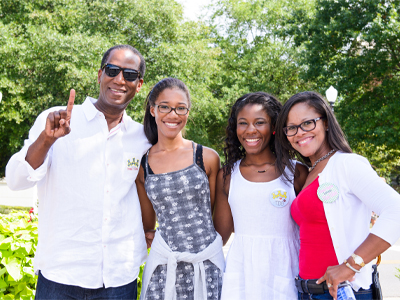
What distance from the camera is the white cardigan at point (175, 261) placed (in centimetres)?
269

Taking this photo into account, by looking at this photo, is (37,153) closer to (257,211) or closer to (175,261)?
(175,261)

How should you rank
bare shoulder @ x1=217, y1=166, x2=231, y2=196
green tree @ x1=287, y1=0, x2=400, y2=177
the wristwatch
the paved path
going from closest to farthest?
the wristwatch → bare shoulder @ x1=217, y1=166, x2=231, y2=196 → the paved path → green tree @ x1=287, y1=0, x2=400, y2=177

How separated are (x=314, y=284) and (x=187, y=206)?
1.02 m

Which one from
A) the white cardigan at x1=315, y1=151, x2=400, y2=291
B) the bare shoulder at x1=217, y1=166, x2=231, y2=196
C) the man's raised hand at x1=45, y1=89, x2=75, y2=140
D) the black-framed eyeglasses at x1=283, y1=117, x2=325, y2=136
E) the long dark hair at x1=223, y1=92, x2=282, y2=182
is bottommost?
the white cardigan at x1=315, y1=151, x2=400, y2=291

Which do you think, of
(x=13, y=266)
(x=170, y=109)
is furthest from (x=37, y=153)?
→ (x=13, y=266)

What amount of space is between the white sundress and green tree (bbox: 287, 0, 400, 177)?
36.6ft

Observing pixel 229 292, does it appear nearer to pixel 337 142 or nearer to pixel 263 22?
pixel 337 142

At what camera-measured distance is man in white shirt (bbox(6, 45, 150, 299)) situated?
7.95ft

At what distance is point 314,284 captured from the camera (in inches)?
89.7

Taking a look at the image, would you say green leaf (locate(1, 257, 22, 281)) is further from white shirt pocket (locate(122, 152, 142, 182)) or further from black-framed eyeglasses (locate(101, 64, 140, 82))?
black-framed eyeglasses (locate(101, 64, 140, 82))

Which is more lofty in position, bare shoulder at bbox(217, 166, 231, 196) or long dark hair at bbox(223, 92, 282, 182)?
long dark hair at bbox(223, 92, 282, 182)

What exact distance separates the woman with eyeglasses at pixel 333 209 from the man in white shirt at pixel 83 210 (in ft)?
3.77

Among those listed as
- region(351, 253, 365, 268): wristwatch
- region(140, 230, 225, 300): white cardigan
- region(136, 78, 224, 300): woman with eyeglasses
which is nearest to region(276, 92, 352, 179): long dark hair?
region(136, 78, 224, 300): woman with eyeglasses

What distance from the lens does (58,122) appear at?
7.32ft
